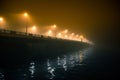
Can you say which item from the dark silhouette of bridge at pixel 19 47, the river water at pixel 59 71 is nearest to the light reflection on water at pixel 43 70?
the river water at pixel 59 71

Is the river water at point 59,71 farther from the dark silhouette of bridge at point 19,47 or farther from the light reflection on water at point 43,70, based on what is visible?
the dark silhouette of bridge at point 19,47

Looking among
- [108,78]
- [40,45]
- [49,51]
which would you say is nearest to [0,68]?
[108,78]

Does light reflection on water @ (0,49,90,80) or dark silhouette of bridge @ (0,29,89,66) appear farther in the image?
dark silhouette of bridge @ (0,29,89,66)

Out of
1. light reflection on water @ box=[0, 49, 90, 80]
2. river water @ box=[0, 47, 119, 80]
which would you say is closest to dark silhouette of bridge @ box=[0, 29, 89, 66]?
river water @ box=[0, 47, 119, 80]

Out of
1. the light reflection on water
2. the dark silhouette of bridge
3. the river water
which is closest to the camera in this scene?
the river water

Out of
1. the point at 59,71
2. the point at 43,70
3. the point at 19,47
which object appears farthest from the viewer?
the point at 19,47

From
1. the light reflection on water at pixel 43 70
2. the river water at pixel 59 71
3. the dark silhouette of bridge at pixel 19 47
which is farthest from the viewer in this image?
the dark silhouette of bridge at pixel 19 47

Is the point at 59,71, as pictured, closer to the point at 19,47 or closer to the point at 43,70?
the point at 43,70

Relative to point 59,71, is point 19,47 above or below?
above

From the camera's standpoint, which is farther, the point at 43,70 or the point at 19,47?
the point at 19,47

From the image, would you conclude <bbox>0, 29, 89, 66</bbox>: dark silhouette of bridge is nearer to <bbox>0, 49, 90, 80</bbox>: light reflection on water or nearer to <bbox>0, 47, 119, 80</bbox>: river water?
<bbox>0, 47, 119, 80</bbox>: river water

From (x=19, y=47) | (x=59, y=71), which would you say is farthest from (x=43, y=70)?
(x=19, y=47)

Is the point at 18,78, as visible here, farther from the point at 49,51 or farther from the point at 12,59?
the point at 49,51

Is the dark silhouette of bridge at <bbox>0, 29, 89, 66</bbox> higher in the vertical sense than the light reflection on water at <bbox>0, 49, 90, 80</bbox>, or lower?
higher
